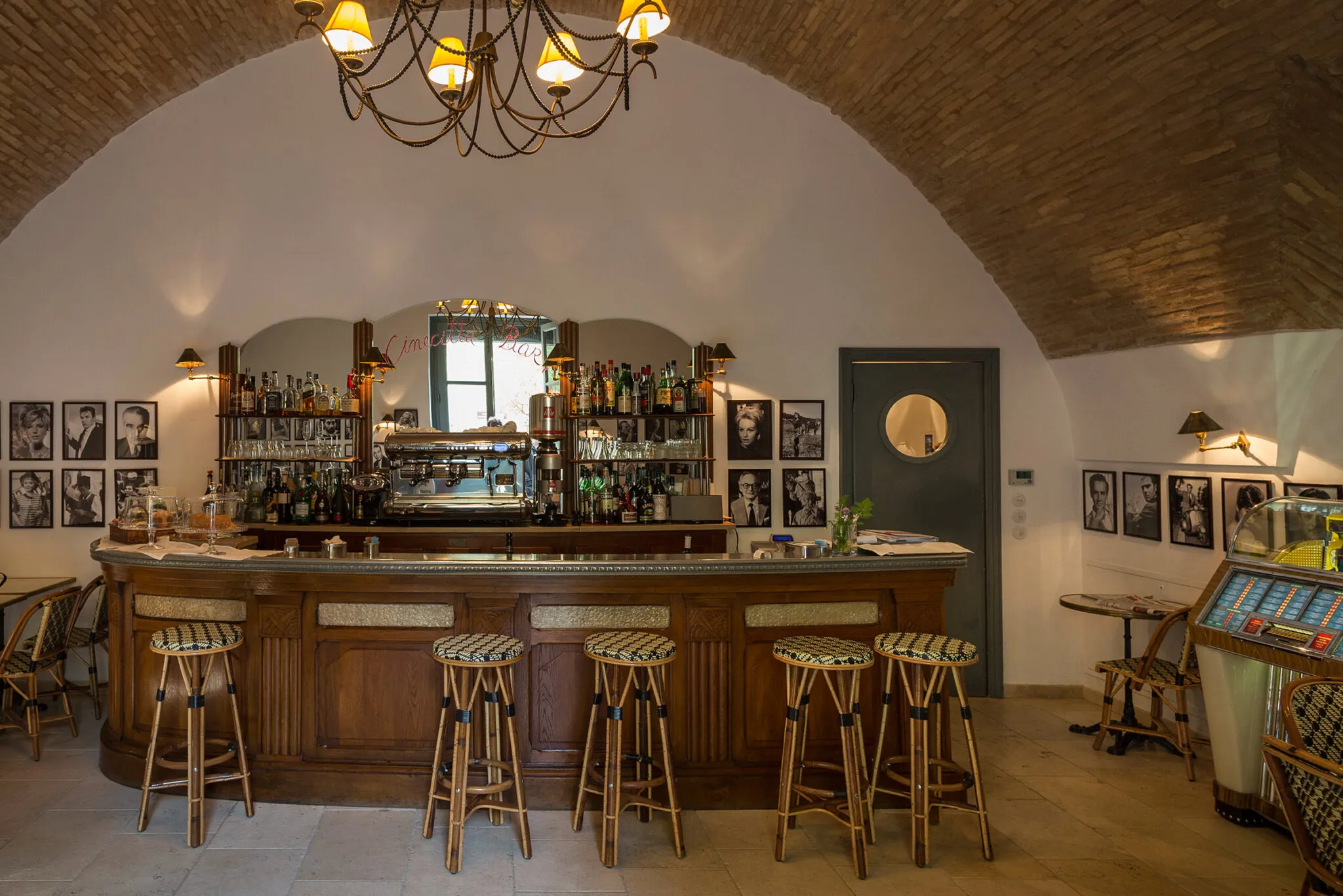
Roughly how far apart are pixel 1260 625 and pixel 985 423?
2792 mm

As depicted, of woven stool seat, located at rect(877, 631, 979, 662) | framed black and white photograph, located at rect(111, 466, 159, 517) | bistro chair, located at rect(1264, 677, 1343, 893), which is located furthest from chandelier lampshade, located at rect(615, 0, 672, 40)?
framed black and white photograph, located at rect(111, 466, 159, 517)

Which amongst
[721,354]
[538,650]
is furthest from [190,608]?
[721,354]

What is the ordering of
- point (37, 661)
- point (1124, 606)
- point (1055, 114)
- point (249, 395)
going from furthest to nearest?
1. point (249, 395)
2. point (1124, 606)
3. point (37, 661)
4. point (1055, 114)

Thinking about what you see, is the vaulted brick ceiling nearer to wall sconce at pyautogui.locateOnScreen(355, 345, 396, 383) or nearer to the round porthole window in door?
the round porthole window in door

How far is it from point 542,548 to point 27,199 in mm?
4406

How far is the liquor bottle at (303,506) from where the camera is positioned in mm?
6184

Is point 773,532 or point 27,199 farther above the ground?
point 27,199

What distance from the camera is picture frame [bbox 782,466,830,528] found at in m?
6.45

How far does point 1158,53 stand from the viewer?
12.8 ft

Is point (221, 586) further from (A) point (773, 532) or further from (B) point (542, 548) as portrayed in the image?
(A) point (773, 532)

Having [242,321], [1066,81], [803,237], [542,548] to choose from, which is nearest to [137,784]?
[542,548]

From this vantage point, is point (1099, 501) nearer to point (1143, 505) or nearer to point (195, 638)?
point (1143, 505)

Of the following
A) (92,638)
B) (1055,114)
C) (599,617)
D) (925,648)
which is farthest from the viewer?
(92,638)

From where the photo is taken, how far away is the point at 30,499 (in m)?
6.26
